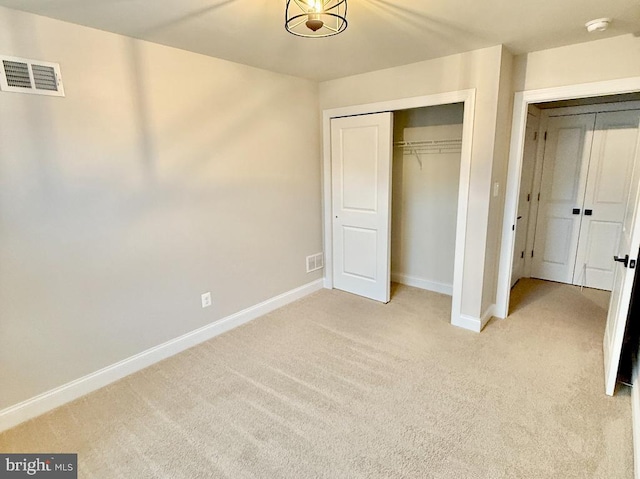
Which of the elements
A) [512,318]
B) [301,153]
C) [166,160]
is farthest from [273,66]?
[512,318]

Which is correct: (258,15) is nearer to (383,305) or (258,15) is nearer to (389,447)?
(389,447)

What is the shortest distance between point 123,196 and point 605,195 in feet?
15.2

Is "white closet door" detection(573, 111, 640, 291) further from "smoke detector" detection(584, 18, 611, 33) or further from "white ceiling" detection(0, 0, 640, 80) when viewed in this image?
"smoke detector" detection(584, 18, 611, 33)

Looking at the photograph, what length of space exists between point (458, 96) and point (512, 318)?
2075mm

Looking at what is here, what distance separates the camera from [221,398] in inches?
87.7

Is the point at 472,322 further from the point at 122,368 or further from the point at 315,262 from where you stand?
the point at 122,368

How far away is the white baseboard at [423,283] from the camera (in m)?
3.87

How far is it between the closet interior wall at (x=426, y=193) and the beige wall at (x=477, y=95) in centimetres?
70

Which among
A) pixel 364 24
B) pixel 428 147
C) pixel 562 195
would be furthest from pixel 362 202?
pixel 562 195

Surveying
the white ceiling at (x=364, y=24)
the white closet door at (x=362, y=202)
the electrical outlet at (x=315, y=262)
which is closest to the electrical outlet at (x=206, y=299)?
the electrical outlet at (x=315, y=262)

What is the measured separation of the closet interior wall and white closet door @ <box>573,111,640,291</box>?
154cm

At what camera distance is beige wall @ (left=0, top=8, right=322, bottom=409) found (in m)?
1.97

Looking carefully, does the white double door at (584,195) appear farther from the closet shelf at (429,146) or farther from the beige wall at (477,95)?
the beige wall at (477,95)

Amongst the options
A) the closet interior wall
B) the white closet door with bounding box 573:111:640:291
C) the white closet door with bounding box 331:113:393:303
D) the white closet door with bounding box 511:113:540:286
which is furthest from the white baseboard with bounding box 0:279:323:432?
the white closet door with bounding box 573:111:640:291
